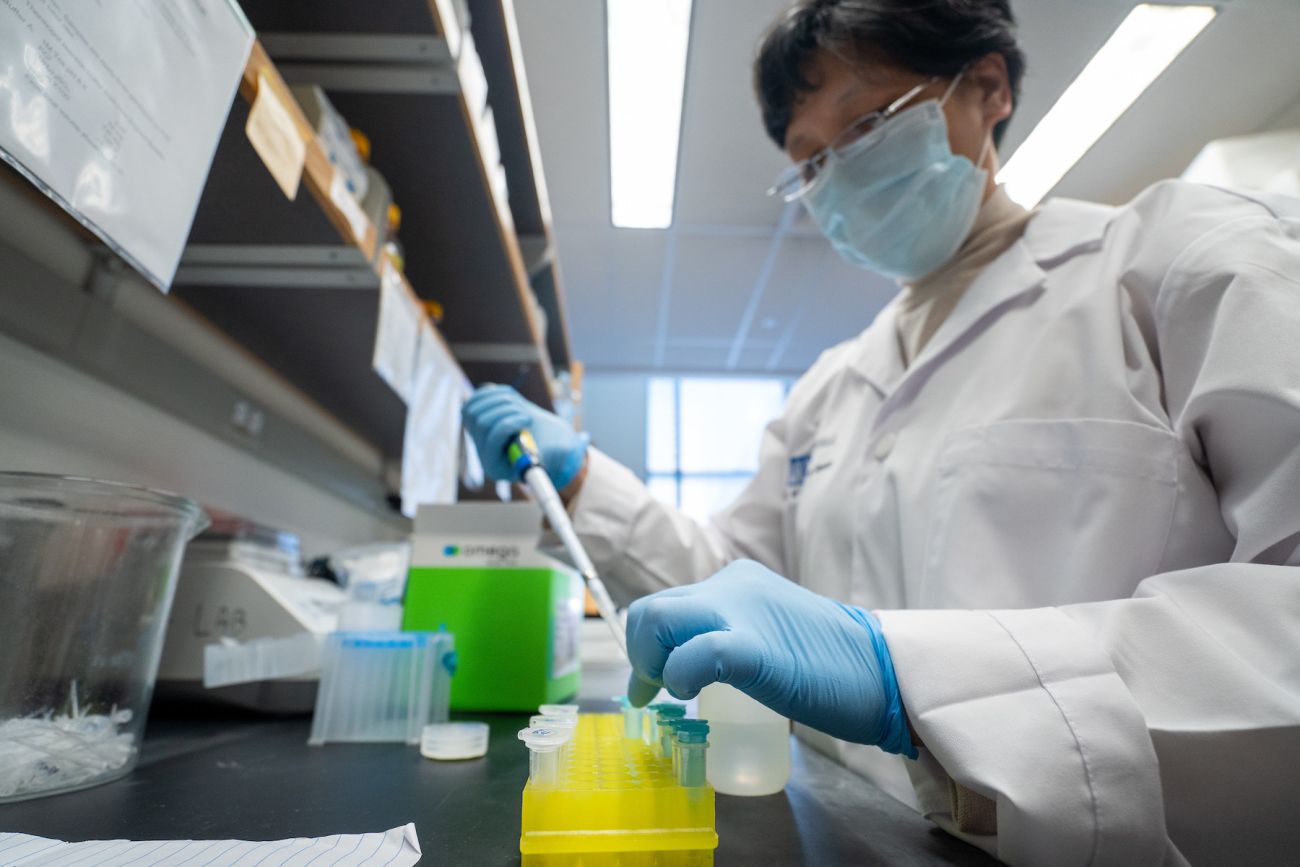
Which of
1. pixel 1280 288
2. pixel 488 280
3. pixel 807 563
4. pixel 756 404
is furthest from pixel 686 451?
pixel 1280 288

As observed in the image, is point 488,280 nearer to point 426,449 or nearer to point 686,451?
point 426,449

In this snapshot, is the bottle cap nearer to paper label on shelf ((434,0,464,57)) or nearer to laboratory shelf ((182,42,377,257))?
laboratory shelf ((182,42,377,257))

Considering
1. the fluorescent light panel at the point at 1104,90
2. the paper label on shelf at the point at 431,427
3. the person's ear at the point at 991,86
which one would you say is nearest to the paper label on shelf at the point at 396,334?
the paper label on shelf at the point at 431,427

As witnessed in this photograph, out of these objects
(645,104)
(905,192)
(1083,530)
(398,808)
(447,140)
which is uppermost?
(645,104)

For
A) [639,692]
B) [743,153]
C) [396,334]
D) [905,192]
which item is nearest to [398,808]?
[639,692]

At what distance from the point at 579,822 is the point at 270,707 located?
26.2 inches

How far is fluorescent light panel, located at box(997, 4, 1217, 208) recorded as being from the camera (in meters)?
1.94

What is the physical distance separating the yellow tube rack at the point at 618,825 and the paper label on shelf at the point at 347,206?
684 mm

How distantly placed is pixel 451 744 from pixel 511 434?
0.48 metres

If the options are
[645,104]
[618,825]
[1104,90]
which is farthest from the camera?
[645,104]

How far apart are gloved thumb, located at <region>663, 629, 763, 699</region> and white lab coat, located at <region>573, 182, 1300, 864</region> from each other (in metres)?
0.11

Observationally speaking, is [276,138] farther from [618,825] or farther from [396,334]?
[618,825]

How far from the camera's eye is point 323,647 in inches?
32.2

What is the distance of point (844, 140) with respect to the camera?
1.00 meters
